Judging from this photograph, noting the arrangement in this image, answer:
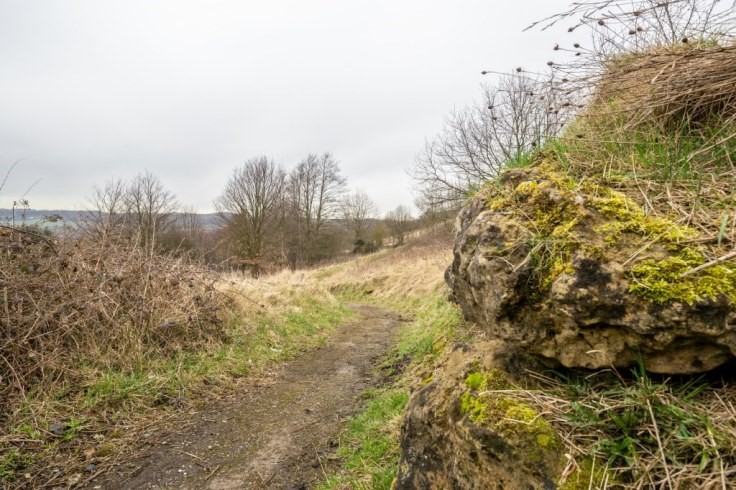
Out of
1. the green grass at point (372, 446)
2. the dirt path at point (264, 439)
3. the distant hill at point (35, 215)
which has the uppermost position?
the distant hill at point (35, 215)

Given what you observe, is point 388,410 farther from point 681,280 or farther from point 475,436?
point 681,280

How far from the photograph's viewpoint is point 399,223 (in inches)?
1796

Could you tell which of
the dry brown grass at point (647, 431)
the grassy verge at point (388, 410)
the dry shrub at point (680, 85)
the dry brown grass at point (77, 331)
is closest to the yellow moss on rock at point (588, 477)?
the dry brown grass at point (647, 431)

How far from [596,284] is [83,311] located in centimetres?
607

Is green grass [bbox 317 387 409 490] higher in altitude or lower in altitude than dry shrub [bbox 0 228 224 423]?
lower

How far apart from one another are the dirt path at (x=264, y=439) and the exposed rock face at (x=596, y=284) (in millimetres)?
2556

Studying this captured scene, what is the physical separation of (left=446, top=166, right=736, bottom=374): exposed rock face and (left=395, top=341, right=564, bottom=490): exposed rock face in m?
0.30

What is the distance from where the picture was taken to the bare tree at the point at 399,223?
143 feet

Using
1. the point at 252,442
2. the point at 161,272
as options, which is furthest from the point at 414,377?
the point at 161,272

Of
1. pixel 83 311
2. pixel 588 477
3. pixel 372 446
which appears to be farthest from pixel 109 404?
pixel 588 477

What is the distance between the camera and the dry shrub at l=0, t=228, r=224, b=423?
4371mm

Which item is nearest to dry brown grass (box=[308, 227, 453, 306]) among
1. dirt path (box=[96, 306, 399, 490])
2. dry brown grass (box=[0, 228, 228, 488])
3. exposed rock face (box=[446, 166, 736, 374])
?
dirt path (box=[96, 306, 399, 490])

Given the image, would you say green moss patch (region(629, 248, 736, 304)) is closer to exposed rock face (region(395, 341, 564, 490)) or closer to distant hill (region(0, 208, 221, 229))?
exposed rock face (region(395, 341, 564, 490))

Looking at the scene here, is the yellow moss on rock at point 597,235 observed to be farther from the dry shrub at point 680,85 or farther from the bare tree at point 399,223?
the bare tree at point 399,223
